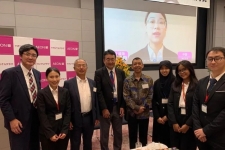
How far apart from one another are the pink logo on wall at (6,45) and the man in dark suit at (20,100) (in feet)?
2.11

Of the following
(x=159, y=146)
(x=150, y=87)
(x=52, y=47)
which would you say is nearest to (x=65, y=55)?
(x=52, y=47)

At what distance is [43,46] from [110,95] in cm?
130

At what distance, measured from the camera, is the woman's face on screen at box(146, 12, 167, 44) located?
486 centimetres

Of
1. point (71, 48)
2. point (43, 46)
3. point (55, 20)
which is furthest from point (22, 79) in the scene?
point (55, 20)

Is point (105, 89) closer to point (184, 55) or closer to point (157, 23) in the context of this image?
point (157, 23)

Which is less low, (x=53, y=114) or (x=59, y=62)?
(x=59, y=62)

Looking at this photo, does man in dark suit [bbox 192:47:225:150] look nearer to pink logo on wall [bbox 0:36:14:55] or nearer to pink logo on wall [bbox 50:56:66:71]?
pink logo on wall [bbox 50:56:66:71]

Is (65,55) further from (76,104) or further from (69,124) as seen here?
(69,124)

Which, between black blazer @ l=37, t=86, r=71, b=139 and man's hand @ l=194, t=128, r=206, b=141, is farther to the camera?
black blazer @ l=37, t=86, r=71, b=139

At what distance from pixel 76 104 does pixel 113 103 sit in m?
0.60

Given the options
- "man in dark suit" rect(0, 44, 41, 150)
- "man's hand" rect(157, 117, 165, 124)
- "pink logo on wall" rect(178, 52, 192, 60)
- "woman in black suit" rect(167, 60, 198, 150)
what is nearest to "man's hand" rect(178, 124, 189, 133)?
"woman in black suit" rect(167, 60, 198, 150)

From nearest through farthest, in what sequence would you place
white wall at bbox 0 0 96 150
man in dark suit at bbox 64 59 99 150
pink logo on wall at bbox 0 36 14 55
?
man in dark suit at bbox 64 59 99 150, pink logo on wall at bbox 0 36 14 55, white wall at bbox 0 0 96 150

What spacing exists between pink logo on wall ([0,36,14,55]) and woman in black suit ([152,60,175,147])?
80.2 inches

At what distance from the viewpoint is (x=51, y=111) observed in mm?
1975
